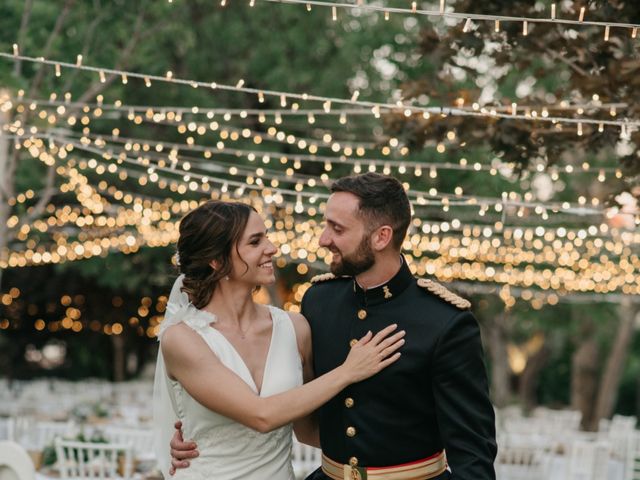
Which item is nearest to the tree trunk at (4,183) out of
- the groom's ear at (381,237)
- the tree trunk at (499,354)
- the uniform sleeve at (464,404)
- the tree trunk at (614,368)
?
the groom's ear at (381,237)

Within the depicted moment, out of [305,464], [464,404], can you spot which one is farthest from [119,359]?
[464,404]

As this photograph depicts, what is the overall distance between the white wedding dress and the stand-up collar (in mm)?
354

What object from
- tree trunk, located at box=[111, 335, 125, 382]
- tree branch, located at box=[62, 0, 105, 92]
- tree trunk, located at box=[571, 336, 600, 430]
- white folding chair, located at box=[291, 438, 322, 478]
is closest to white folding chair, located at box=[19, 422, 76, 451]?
white folding chair, located at box=[291, 438, 322, 478]

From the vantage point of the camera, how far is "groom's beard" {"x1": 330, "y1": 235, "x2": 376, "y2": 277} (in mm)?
3096

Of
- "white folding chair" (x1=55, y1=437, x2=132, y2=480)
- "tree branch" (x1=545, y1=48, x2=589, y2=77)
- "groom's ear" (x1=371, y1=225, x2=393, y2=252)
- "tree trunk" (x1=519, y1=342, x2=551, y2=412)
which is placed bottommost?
"tree trunk" (x1=519, y1=342, x2=551, y2=412)

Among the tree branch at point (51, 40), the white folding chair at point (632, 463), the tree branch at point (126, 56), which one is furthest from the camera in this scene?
the tree branch at point (126, 56)

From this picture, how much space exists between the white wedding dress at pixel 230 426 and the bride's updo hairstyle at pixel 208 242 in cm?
8

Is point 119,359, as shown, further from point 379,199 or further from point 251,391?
point 379,199

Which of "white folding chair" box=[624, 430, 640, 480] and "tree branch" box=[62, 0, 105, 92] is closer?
"white folding chair" box=[624, 430, 640, 480]

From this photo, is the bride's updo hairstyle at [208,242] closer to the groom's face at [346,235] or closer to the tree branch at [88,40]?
the groom's face at [346,235]

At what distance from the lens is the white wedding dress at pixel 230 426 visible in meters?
Result: 3.33

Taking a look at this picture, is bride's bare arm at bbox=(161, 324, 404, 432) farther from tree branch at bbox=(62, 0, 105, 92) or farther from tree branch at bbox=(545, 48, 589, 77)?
tree branch at bbox=(62, 0, 105, 92)

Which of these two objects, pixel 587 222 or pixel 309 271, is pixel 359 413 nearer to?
pixel 587 222

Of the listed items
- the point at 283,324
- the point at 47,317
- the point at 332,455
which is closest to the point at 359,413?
the point at 332,455
